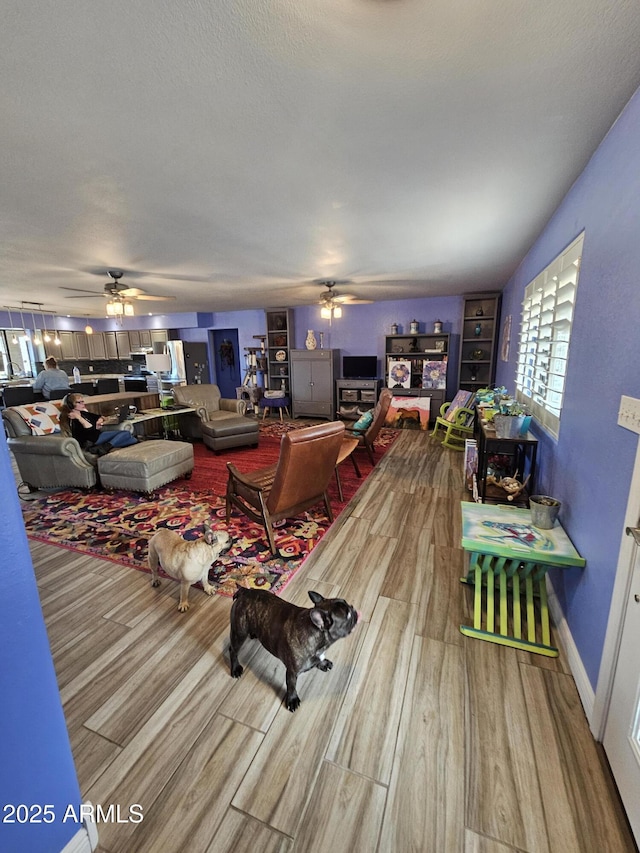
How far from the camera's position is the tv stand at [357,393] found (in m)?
6.69

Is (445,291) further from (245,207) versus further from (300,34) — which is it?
(300,34)

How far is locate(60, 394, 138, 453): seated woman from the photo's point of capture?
3473 mm

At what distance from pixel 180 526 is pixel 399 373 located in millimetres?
4853

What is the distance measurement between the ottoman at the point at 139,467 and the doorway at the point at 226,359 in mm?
5041

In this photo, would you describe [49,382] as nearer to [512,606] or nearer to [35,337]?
[35,337]

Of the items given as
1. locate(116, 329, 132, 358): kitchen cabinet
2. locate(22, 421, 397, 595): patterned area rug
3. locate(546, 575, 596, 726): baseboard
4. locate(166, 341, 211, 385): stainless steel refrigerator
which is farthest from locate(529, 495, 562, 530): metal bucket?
locate(116, 329, 132, 358): kitchen cabinet

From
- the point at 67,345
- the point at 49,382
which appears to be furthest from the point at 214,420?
the point at 67,345

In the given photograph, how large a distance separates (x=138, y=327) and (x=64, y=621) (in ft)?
29.8

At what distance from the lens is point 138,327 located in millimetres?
9227

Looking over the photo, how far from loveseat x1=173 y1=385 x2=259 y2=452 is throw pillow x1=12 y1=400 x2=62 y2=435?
5.47ft

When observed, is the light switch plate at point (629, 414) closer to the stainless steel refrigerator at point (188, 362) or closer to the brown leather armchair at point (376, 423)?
the brown leather armchair at point (376, 423)

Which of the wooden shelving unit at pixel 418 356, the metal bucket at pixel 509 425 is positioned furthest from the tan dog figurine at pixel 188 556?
the wooden shelving unit at pixel 418 356

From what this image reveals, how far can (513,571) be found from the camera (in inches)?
73.2

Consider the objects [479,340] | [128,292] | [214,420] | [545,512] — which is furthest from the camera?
[479,340]
